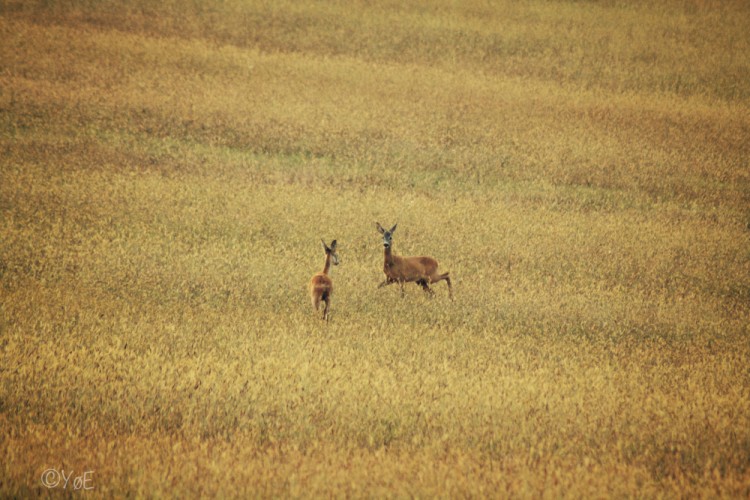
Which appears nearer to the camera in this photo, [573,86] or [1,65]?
[1,65]

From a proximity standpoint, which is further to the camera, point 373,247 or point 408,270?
point 373,247

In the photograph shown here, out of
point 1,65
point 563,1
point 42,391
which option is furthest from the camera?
point 563,1

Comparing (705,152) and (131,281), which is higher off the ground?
(705,152)

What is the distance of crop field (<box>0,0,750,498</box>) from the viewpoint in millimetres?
6641

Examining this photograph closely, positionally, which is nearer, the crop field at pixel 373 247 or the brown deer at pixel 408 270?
the crop field at pixel 373 247

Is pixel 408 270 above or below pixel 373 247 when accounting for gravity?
above

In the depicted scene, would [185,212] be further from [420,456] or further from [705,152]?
[705,152]

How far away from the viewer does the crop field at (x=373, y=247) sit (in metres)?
6.64

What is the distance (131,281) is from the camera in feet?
40.9

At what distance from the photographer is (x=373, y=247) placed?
16.6 m

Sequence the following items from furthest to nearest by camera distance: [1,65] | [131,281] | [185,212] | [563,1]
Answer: [563,1] → [1,65] → [185,212] → [131,281]

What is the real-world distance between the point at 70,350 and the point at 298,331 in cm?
302

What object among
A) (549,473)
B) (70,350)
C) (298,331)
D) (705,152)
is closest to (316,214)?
(298,331)

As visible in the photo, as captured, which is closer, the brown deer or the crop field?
the crop field
